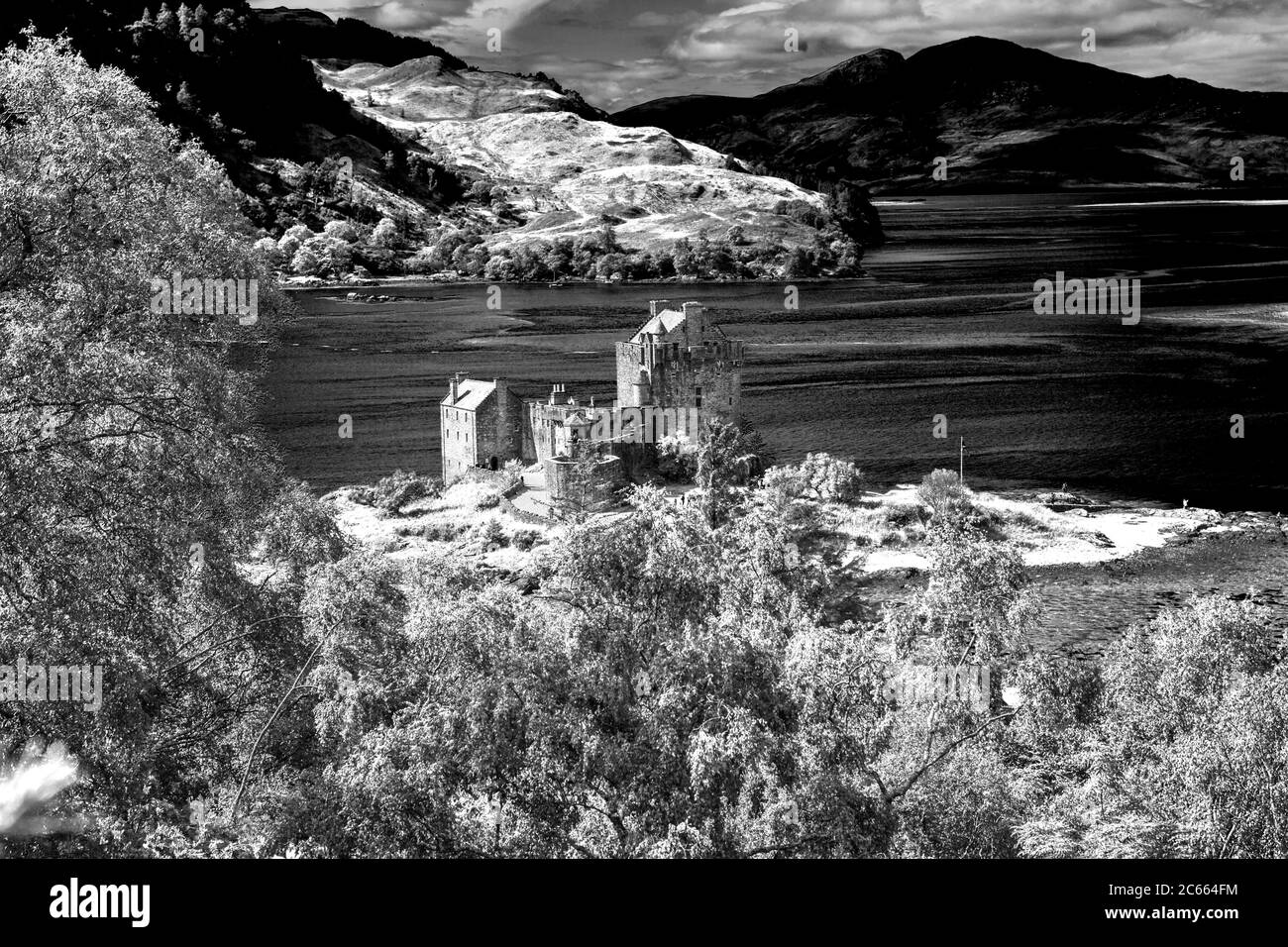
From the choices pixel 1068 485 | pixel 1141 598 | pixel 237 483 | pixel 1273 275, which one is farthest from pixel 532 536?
pixel 1273 275

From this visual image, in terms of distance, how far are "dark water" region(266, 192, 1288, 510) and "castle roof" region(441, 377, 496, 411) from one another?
7815 mm

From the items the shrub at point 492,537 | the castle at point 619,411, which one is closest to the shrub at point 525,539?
the shrub at point 492,537

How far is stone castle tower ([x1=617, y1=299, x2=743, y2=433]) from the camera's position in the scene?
3255 inches

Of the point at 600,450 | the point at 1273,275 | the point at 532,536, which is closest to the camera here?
the point at 532,536

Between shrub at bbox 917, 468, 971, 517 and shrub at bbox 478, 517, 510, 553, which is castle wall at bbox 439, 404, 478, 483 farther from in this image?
shrub at bbox 917, 468, 971, 517

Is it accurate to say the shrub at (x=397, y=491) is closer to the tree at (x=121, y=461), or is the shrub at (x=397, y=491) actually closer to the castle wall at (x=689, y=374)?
the castle wall at (x=689, y=374)

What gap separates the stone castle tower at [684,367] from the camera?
8269 centimetres

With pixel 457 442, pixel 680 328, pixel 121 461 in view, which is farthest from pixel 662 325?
pixel 121 461

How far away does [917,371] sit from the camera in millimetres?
119750

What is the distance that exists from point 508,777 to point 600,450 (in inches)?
2280

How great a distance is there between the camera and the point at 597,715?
54.3 feet

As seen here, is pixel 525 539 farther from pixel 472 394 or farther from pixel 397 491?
pixel 472 394
